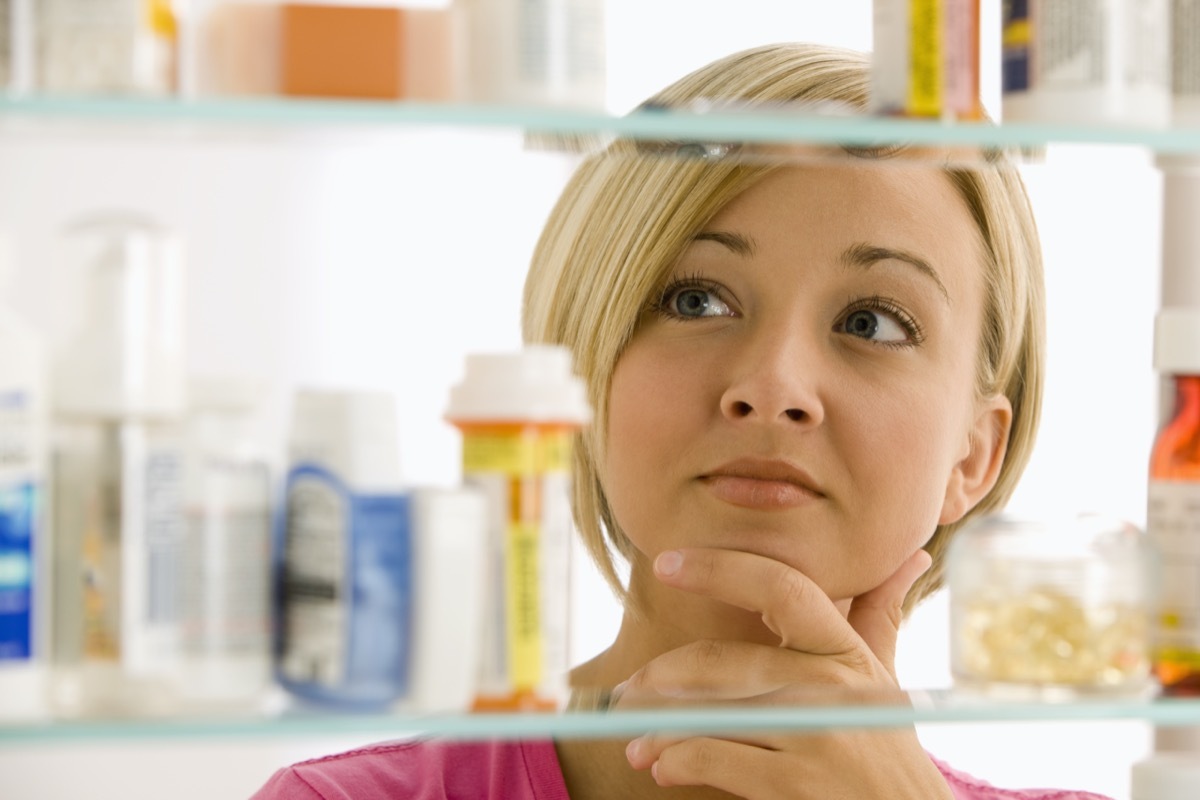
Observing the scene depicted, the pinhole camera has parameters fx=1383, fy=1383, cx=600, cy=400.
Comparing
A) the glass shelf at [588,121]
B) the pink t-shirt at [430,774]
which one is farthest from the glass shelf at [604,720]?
the pink t-shirt at [430,774]

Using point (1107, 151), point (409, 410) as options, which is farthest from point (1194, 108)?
point (409, 410)

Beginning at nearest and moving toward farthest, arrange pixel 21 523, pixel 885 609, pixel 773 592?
pixel 21 523
pixel 773 592
pixel 885 609

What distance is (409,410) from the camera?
3.55 feet

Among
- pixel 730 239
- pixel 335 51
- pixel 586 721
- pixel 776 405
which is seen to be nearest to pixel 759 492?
pixel 776 405

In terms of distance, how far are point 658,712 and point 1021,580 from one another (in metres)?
0.19

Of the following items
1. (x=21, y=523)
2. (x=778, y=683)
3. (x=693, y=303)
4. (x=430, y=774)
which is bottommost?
(x=430, y=774)

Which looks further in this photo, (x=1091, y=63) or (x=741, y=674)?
(x=741, y=674)

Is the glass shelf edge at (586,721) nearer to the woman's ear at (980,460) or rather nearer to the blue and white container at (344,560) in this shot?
the blue and white container at (344,560)

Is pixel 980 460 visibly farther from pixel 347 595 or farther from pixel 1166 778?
pixel 347 595

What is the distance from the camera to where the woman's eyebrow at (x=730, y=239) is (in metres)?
0.86

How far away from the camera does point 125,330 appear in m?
0.56

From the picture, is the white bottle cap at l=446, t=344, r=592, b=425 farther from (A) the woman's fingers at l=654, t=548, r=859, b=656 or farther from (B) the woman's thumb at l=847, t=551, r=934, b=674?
(B) the woman's thumb at l=847, t=551, r=934, b=674

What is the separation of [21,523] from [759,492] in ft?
1.40

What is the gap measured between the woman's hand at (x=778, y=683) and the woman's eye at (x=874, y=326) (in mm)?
157
